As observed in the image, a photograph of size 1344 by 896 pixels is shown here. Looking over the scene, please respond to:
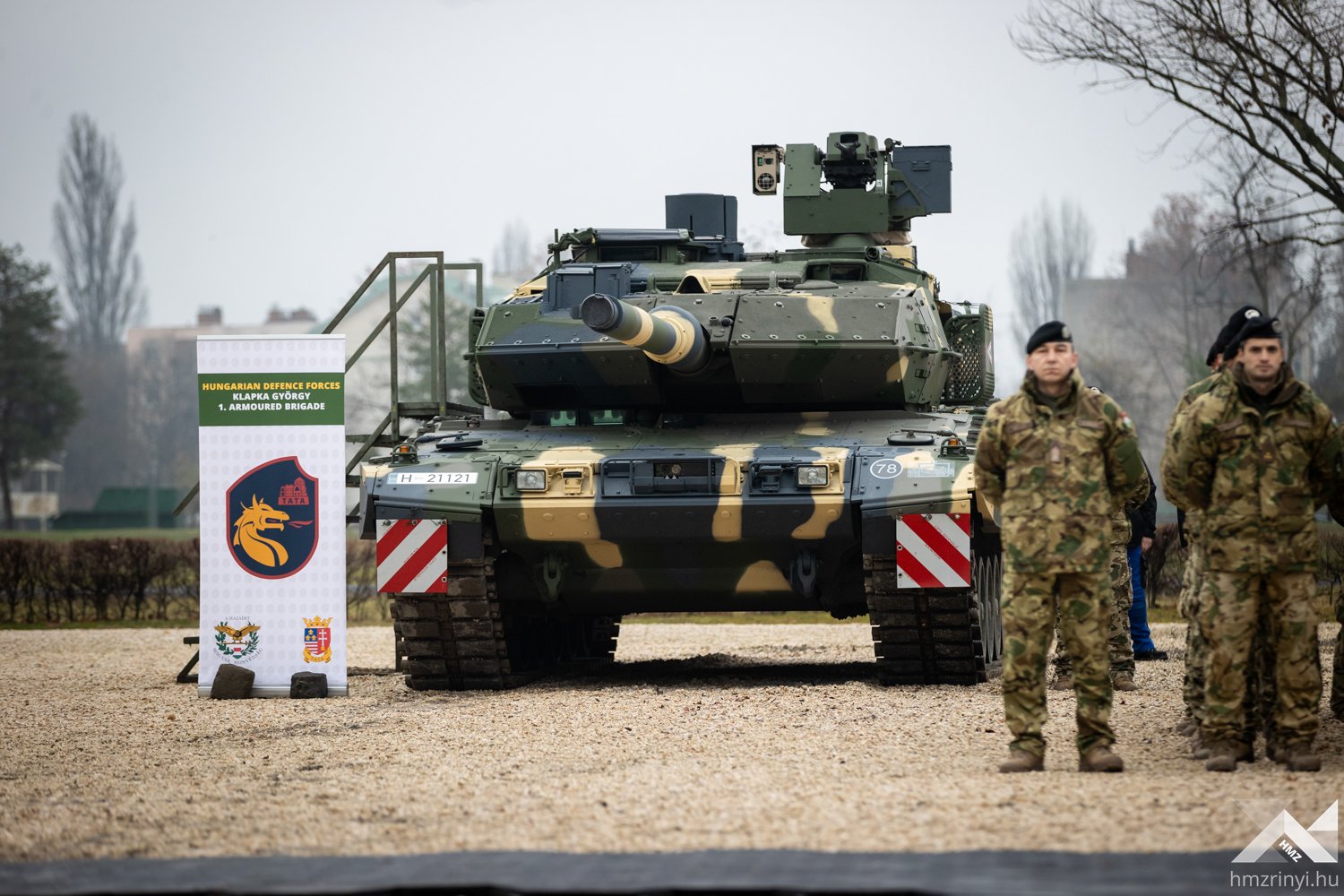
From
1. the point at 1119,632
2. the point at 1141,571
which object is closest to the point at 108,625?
the point at 1141,571

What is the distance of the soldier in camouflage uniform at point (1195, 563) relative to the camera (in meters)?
8.41

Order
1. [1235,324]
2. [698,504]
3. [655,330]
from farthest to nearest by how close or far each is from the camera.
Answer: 1. [698,504]
2. [655,330]
3. [1235,324]

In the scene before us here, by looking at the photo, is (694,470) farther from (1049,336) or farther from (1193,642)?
(1049,336)

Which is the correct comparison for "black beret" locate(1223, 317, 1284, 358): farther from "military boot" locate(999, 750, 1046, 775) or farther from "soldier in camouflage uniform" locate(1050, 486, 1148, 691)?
"soldier in camouflage uniform" locate(1050, 486, 1148, 691)

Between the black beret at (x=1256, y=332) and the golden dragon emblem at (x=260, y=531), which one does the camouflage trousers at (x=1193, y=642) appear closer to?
the black beret at (x=1256, y=332)

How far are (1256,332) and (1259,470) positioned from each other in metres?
0.59

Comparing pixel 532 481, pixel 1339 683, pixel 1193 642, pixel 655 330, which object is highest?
pixel 655 330

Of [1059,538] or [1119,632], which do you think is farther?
[1119,632]

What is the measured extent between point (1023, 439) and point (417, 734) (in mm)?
3781

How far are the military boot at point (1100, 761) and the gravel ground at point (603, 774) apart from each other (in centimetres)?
6

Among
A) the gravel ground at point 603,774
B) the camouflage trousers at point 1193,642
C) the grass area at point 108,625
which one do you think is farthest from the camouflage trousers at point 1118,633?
the grass area at point 108,625

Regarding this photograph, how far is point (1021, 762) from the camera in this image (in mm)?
8062

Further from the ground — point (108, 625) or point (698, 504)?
point (698, 504)

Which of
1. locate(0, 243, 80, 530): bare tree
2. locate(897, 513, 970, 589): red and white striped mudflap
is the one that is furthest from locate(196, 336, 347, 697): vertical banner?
locate(0, 243, 80, 530): bare tree
